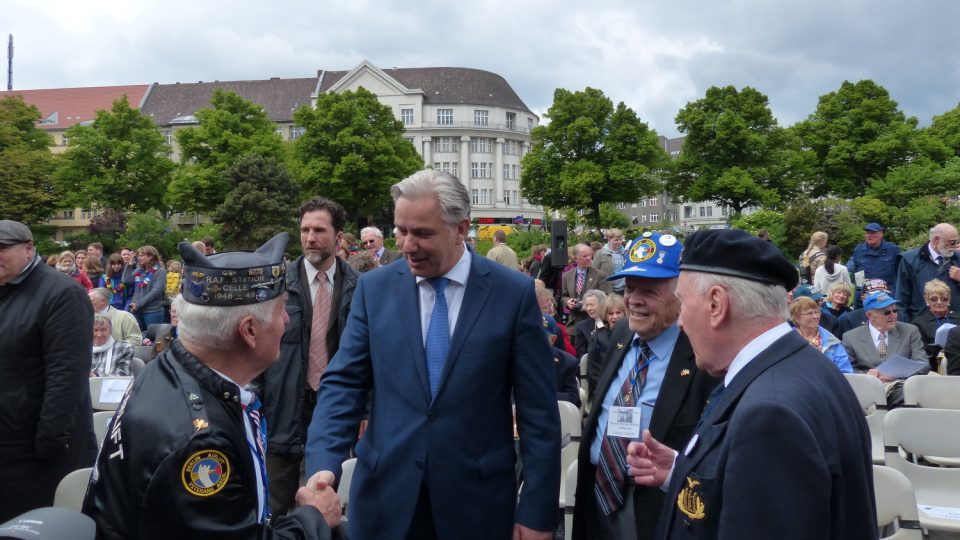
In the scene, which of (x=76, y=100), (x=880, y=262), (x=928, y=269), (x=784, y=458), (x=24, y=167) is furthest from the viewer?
(x=76, y=100)

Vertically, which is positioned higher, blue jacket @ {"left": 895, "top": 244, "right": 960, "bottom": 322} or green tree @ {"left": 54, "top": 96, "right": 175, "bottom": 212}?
green tree @ {"left": 54, "top": 96, "right": 175, "bottom": 212}

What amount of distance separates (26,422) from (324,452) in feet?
7.29

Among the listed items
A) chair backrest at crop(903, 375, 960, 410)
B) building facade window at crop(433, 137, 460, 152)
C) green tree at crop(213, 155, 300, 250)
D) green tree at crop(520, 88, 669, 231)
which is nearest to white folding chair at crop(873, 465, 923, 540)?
chair backrest at crop(903, 375, 960, 410)

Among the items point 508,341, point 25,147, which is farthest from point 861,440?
point 25,147

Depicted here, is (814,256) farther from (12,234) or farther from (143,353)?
(12,234)

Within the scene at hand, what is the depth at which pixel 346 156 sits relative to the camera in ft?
180

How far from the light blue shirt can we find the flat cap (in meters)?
3.06

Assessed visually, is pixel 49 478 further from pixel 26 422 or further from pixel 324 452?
pixel 324 452

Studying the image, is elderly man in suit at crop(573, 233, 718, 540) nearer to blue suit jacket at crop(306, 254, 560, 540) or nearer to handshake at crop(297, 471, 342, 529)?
blue suit jacket at crop(306, 254, 560, 540)

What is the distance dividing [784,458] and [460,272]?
1562mm

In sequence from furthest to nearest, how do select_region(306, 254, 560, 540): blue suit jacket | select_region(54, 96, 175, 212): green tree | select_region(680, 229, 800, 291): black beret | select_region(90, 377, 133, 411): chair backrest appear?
select_region(54, 96, 175, 212): green tree, select_region(90, 377, 133, 411): chair backrest, select_region(306, 254, 560, 540): blue suit jacket, select_region(680, 229, 800, 291): black beret

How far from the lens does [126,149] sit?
56.9 metres

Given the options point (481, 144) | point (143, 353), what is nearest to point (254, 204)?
point (143, 353)

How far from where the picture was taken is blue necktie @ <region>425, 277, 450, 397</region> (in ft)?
9.21
